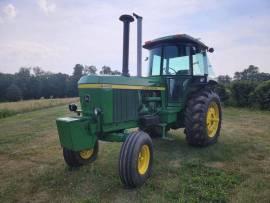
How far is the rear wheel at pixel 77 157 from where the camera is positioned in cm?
425

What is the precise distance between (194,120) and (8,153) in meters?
4.43

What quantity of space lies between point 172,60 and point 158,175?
269cm

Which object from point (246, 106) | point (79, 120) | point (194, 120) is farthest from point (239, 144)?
point (246, 106)

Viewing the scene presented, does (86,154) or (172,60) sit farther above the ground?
(172,60)

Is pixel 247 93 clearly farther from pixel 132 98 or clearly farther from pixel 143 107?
pixel 132 98

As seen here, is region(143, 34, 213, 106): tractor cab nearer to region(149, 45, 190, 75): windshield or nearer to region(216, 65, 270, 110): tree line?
region(149, 45, 190, 75): windshield

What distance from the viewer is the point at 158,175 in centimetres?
404

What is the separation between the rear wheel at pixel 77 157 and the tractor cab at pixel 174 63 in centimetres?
213

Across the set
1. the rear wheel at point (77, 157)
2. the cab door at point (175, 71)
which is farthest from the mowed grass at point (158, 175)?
the cab door at point (175, 71)

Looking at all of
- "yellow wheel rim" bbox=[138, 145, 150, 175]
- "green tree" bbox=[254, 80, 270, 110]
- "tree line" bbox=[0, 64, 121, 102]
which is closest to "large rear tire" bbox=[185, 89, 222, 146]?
"yellow wheel rim" bbox=[138, 145, 150, 175]

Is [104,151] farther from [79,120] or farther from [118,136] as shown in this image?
[79,120]

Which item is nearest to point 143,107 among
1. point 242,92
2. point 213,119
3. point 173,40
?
point 173,40

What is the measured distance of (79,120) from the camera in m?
3.74

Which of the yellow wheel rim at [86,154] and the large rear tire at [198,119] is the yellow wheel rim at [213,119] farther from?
the yellow wheel rim at [86,154]
